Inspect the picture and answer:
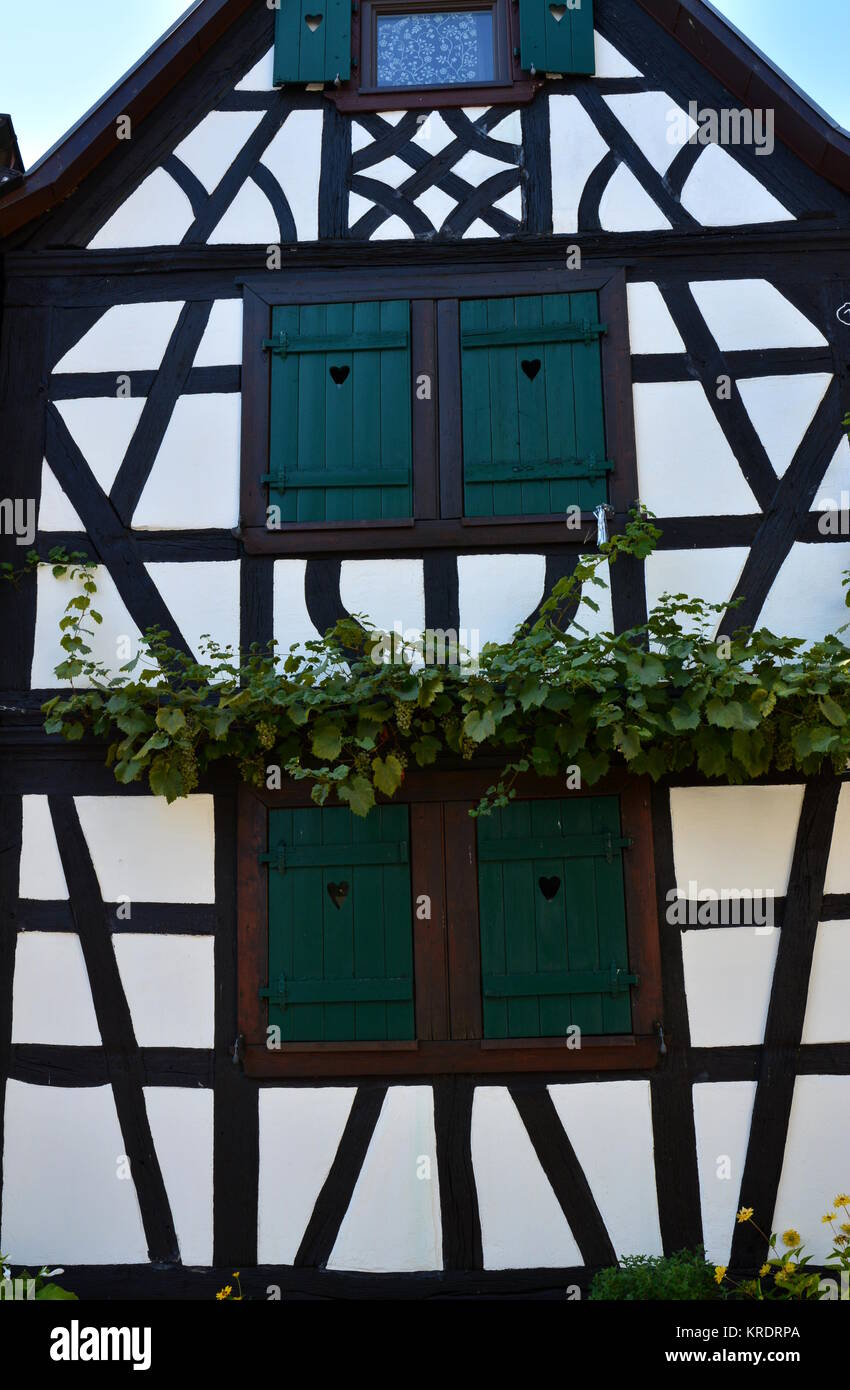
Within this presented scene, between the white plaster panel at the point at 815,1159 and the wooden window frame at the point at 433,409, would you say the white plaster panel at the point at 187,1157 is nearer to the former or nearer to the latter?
the white plaster panel at the point at 815,1159

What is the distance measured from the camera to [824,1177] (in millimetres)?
5402

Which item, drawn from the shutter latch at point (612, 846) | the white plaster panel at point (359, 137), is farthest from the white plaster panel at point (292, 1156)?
the white plaster panel at point (359, 137)

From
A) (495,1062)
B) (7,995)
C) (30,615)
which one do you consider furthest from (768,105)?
(7,995)

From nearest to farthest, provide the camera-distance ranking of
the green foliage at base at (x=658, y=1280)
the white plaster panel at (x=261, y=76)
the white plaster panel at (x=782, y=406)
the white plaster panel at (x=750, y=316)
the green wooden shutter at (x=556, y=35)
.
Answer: the green foliage at base at (x=658, y=1280)
the white plaster panel at (x=782, y=406)
the white plaster panel at (x=750, y=316)
the green wooden shutter at (x=556, y=35)
the white plaster panel at (x=261, y=76)

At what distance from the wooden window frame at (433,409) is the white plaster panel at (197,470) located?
0.09 meters

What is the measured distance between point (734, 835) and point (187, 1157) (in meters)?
2.71

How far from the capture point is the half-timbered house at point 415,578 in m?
5.50

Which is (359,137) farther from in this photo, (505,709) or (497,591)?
(505,709)

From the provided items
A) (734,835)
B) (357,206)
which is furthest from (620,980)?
(357,206)

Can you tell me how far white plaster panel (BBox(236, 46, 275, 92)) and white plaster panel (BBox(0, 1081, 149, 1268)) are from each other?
4.85 metres

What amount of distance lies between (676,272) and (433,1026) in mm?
3675

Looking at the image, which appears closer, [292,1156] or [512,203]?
[292,1156]

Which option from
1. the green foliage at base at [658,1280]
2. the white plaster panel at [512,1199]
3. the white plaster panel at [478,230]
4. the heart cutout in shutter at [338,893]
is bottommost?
the green foliage at base at [658,1280]

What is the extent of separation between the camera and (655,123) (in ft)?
21.1
